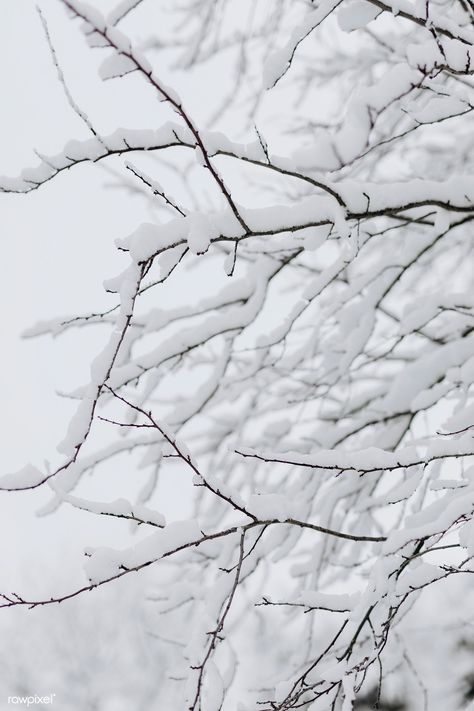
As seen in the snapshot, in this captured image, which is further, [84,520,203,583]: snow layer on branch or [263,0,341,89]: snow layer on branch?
[263,0,341,89]: snow layer on branch

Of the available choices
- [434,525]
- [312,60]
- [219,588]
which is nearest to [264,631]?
[219,588]

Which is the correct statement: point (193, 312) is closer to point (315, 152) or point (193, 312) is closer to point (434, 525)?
point (315, 152)

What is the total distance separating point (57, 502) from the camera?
226 centimetres

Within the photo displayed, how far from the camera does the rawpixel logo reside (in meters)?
9.48

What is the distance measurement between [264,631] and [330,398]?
116cm

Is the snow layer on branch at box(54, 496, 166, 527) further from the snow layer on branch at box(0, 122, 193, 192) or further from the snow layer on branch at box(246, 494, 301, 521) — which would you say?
the snow layer on branch at box(0, 122, 193, 192)

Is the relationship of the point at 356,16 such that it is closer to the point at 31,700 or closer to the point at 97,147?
the point at 97,147

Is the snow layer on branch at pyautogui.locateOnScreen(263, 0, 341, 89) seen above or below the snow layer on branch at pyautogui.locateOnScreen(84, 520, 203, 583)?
above

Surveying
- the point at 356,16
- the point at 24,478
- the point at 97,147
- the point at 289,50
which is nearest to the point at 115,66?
the point at 97,147

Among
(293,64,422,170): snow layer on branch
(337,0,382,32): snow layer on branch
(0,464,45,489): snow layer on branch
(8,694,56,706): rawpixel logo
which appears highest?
(8,694,56,706): rawpixel logo

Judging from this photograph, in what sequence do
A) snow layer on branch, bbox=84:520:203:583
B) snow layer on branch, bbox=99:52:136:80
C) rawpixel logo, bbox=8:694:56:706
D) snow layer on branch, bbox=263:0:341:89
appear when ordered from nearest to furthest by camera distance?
snow layer on branch, bbox=99:52:136:80
snow layer on branch, bbox=84:520:203:583
snow layer on branch, bbox=263:0:341:89
rawpixel logo, bbox=8:694:56:706

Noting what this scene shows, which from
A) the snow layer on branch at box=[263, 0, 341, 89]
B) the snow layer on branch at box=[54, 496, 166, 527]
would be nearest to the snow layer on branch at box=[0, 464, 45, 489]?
the snow layer on branch at box=[54, 496, 166, 527]

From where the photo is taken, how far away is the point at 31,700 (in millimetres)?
9820

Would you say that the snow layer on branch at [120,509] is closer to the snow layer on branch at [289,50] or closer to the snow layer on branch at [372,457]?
the snow layer on branch at [372,457]
